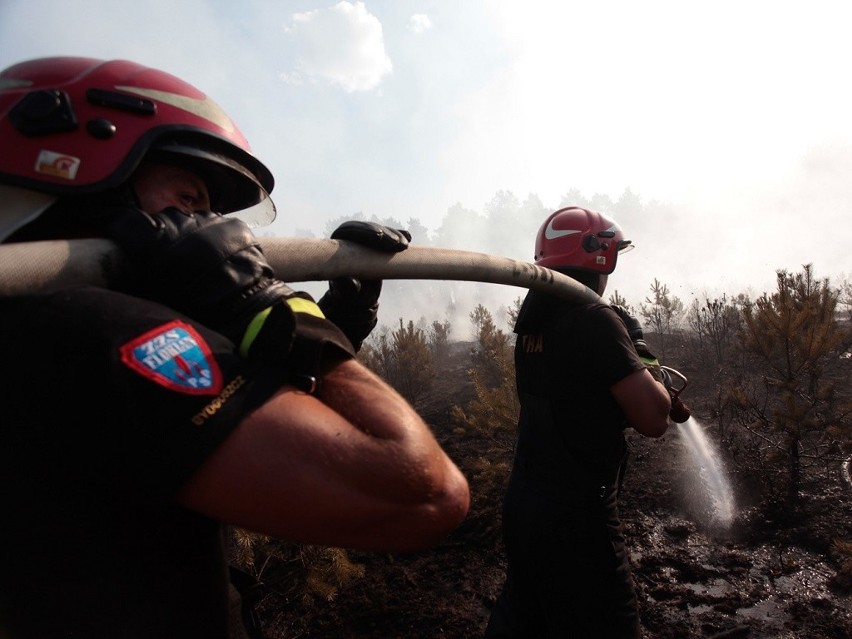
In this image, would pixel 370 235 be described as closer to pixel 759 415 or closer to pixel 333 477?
pixel 333 477

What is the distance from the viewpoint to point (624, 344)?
2158mm

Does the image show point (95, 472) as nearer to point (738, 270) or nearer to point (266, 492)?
point (266, 492)

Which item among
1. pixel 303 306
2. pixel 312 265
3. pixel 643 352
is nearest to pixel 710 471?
pixel 643 352

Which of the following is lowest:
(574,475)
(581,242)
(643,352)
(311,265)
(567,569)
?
(567,569)

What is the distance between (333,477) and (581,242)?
2550mm

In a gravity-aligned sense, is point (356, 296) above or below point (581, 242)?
below

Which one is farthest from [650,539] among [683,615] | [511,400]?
[511,400]

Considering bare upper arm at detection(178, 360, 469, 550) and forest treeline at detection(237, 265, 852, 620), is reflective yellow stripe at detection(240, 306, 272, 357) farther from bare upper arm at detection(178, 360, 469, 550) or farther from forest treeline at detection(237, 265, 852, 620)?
forest treeline at detection(237, 265, 852, 620)

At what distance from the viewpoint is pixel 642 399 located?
2.11 m

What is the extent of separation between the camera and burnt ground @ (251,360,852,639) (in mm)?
3660

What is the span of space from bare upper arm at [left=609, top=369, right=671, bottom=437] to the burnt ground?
251 centimetres

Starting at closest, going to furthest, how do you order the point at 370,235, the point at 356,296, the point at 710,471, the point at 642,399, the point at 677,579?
the point at 370,235 → the point at 356,296 → the point at 642,399 → the point at 677,579 → the point at 710,471

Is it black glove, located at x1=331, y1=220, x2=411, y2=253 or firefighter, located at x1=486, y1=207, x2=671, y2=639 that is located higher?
black glove, located at x1=331, y1=220, x2=411, y2=253

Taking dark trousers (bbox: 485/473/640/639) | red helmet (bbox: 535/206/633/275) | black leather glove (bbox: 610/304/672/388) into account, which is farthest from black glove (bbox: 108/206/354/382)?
red helmet (bbox: 535/206/633/275)
